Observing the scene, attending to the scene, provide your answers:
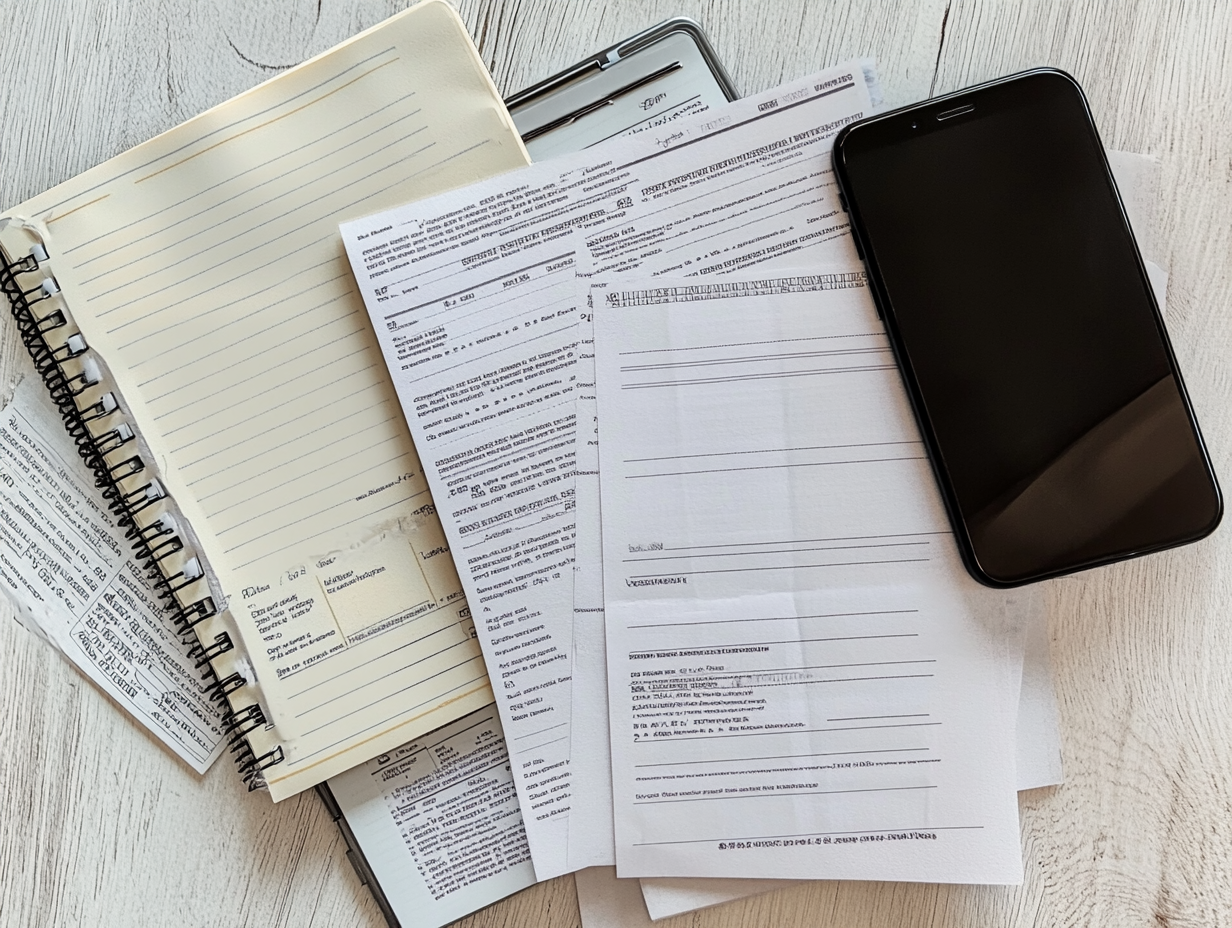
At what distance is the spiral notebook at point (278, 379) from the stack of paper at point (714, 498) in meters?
0.02

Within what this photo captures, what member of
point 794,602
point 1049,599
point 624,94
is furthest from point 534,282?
point 1049,599

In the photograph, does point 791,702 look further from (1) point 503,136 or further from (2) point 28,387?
(2) point 28,387

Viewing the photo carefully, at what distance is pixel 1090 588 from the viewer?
0.46 m

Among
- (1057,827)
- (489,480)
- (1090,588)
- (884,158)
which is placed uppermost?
(884,158)

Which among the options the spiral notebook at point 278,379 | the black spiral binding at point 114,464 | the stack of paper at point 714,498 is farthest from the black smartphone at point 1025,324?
the black spiral binding at point 114,464

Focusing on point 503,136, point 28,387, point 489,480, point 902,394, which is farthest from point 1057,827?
point 28,387

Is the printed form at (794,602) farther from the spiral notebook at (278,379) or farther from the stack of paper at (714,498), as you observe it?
the spiral notebook at (278,379)

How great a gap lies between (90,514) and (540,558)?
255 millimetres

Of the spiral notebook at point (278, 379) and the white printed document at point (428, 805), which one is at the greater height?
the spiral notebook at point (278, 379)

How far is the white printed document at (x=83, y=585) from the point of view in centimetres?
45

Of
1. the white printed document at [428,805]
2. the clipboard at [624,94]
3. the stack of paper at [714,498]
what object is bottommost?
the white printed document at [428,805]

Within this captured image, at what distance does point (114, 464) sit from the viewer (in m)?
0.44

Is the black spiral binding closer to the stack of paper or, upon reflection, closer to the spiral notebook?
the spiral notebook

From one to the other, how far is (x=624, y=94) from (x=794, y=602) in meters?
0.30
